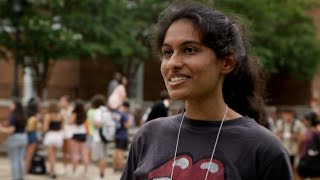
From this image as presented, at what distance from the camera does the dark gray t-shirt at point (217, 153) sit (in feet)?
7.72

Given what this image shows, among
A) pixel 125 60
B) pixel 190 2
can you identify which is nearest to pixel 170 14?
pixel 190 2

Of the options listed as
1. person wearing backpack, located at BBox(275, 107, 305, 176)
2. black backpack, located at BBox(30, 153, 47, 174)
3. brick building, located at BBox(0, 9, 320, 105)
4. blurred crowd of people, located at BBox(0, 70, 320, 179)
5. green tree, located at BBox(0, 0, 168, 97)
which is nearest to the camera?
blurred crowd of people, located at BBox(0, 70, 320, 179)

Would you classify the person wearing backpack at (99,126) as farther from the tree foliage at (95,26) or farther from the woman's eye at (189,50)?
the woman's eye at (189,50)

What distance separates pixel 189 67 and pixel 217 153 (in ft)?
1.19

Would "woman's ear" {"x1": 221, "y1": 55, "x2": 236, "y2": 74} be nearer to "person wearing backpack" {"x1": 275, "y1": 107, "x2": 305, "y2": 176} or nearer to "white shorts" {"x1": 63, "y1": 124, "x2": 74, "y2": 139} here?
"white shorts" {"x1": 63, "y1": 124, "x2": 74, "y2": 139}

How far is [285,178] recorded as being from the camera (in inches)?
93.3

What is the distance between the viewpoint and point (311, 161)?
9961 mm

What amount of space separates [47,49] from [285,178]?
1910 centimetres

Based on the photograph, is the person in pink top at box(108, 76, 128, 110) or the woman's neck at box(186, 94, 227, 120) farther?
the person in pink top at box(108, 76, 128, 110)

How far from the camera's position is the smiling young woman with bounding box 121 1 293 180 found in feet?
7.79

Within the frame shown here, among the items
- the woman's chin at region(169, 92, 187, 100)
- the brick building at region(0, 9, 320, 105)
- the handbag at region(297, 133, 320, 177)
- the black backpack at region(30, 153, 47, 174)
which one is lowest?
the brick building at region(0, 9, 320, 105)

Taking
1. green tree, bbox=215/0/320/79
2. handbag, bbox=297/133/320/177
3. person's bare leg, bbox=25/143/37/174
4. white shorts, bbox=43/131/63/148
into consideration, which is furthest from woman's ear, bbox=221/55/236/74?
green tree, bbox=215/0/320/79

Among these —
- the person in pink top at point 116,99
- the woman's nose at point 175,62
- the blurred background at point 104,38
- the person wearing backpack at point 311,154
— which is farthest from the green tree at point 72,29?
the woman's nose at point 175,62

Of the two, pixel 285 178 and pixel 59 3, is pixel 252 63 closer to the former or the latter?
pixel 285 178
